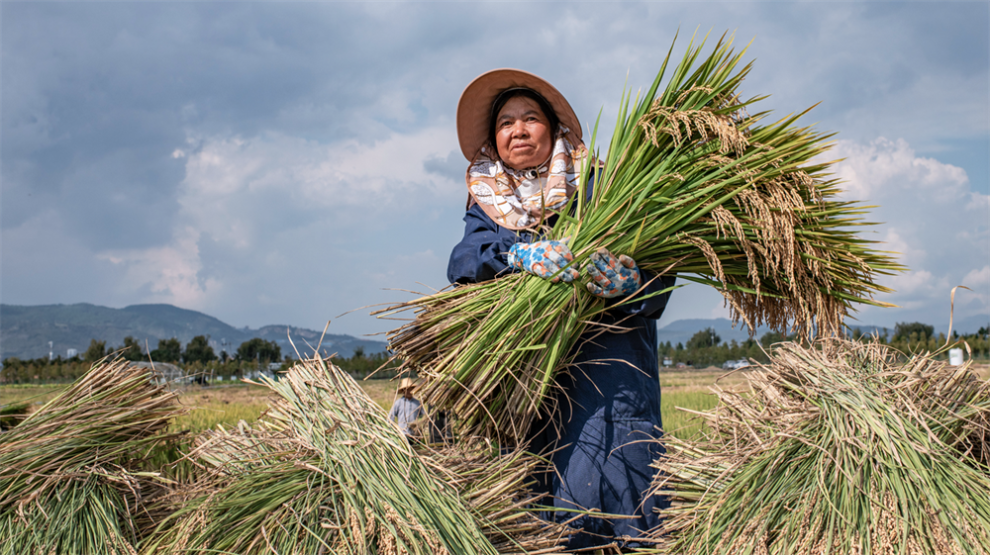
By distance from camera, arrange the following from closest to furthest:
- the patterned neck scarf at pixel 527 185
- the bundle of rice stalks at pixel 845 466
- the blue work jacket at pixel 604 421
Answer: the bundle of rice stalks at pixel 845 466 < the blue work jacket at pixel 604 421 < the patterned neck scarf at pixel 527 185

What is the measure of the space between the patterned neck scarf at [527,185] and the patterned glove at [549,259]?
0.25 m

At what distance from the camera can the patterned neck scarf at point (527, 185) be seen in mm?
1940

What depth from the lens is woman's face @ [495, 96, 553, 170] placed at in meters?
2.05

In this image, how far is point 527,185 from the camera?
80.7 inches

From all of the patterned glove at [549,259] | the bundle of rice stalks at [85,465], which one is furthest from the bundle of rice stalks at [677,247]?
A: the bundle of rice stalks at [85,465]

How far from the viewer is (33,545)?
5.26 ft

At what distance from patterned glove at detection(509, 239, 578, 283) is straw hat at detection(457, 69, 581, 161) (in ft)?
2.09

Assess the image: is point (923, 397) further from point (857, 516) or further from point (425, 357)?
point (425, 357)

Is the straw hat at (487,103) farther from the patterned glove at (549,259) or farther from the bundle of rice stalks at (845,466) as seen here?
the bundle of rice stalks at (845,466)

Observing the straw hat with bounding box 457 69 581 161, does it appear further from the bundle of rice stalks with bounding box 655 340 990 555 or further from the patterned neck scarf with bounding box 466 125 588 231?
the bundle of rice stalks with bounding box 655 340 990 555

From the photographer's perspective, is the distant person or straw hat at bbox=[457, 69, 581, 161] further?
straw hat at bbox=[457, 69, 581, 161]

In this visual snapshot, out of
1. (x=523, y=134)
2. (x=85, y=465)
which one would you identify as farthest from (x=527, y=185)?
(x=85, y=465)

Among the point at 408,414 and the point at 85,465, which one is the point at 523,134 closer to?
the point at 408,414

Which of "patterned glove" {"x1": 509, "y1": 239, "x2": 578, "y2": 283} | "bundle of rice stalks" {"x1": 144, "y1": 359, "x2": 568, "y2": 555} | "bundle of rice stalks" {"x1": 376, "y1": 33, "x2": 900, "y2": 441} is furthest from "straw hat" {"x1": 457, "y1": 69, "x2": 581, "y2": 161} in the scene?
"bundle of rice stalks" {"x1": 144, "y1": 359, "x2": 568, "y2": 555}
